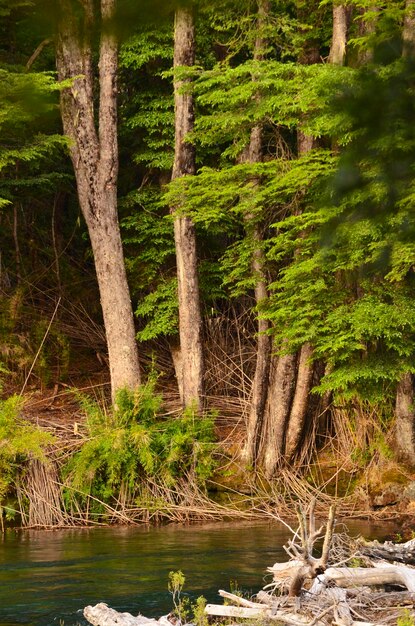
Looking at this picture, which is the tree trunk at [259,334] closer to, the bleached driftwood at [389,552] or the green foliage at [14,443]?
the green foliage at [14,443]

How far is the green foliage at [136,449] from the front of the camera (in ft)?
52.3

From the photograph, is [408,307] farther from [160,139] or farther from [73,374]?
[73,374]

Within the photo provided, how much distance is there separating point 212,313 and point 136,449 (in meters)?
3.79

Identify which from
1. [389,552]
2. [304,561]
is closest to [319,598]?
[304,561]

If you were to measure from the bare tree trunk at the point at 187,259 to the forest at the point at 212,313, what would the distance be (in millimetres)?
33

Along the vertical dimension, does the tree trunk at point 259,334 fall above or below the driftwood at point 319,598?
above

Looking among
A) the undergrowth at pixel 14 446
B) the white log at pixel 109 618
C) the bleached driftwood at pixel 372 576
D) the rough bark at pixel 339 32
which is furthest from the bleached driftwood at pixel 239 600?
the rough bark at pixel 339 32

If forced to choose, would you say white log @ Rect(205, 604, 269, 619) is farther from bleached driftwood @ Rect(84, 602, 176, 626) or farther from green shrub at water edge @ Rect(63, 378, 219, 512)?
green shrub at water edge @ Rect(63, 378, 219, 512)

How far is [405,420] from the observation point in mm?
16297

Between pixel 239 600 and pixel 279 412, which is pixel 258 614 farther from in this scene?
pixel 279 412

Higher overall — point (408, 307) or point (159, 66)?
point (159, 66)

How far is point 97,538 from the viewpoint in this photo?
14.5 metres

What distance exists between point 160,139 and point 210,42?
194 centimetres

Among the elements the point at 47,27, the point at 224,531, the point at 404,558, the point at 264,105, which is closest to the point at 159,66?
the point at 264,105
